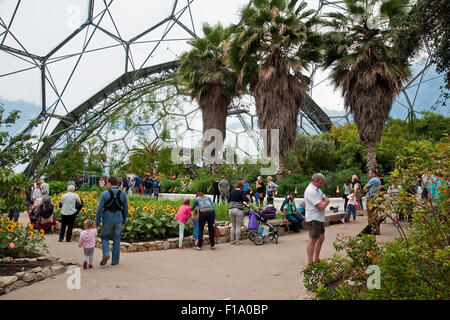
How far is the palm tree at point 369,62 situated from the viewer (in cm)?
1345

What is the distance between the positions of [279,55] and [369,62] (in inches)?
156

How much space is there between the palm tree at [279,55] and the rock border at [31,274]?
38.0 ft

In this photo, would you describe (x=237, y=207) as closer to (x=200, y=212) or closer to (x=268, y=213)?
(x=200, y=212)

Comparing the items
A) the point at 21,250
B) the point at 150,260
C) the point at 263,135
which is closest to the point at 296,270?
the point at 150,260

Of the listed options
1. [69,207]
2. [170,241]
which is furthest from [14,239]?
[170,241]

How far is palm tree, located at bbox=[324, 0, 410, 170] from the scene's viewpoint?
1345 centimetres

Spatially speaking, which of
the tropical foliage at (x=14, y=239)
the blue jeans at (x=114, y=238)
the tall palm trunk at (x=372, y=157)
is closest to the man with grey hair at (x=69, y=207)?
the tropical foliage at (x=14, y=239)

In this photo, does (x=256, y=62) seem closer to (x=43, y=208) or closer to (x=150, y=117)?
(x=43, y=208)

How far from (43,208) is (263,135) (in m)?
10.0

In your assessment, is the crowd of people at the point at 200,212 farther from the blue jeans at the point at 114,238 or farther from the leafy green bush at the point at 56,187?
the leafy green bush at the point at 56,187

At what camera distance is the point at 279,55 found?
15625 millimetres

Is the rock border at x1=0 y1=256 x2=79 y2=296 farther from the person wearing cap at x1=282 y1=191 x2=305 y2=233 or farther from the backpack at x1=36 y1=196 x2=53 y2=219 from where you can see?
the person wearing cap at x1=282 y1=191 x2=305 y2=233

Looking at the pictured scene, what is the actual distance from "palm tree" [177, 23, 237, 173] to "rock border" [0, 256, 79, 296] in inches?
576

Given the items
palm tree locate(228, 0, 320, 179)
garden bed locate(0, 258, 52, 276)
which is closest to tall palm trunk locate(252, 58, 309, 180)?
palm tree locate(228, 0, 320, 179)
